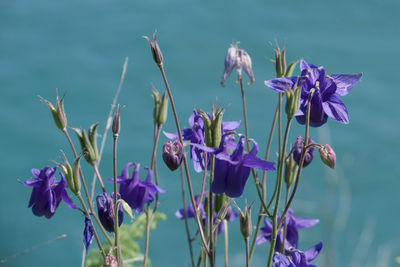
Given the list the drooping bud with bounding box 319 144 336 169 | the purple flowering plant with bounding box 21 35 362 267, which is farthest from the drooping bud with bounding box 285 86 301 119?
the drooping bud with bounding box 319 144 336 169

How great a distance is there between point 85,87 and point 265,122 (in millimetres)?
951

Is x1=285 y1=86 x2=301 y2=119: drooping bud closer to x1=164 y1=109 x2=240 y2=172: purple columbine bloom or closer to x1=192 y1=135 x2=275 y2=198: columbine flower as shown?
x1=192 y1=135 x2=275 y2=198: columbine flower

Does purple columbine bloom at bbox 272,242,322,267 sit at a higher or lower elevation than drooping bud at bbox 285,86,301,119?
lower

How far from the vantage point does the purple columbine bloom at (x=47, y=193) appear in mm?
1124

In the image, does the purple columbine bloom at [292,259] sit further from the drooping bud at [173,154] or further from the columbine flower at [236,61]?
the columbine flower at [236,61]

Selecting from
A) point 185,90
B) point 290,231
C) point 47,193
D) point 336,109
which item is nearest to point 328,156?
point 336,109

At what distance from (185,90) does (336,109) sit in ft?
8.68

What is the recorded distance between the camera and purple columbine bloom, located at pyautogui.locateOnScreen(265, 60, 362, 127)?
41.7 inches

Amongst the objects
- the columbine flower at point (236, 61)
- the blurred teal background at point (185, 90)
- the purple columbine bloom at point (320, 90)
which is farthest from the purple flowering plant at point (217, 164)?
the blurred teal background at point (185, 90)

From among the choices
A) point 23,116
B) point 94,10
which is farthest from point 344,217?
point 94,10

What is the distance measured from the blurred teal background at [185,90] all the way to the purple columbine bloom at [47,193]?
182 centimetres

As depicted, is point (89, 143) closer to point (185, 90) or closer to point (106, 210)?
point (106, 210)

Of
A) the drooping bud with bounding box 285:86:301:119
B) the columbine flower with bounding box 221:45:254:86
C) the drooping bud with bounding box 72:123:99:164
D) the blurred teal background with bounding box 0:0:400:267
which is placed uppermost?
the drooping bud with bounding box 285:86:301:119

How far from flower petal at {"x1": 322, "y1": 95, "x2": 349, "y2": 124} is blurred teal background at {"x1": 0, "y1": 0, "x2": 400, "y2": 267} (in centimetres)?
178
